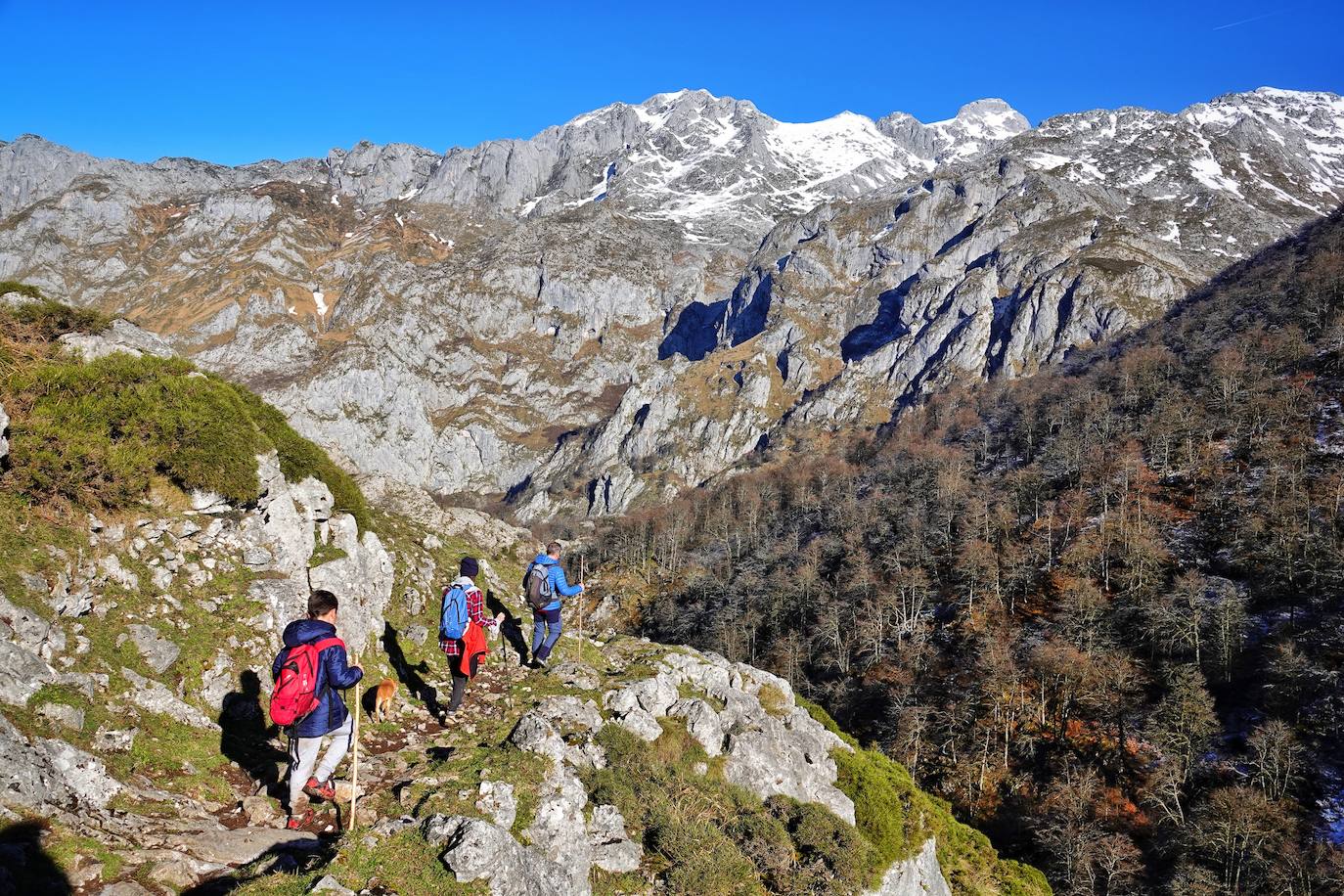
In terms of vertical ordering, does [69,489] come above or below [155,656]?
above

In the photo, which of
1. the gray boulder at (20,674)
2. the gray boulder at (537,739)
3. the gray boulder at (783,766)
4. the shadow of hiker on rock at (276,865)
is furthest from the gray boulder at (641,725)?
the gray boulder at (20,674)

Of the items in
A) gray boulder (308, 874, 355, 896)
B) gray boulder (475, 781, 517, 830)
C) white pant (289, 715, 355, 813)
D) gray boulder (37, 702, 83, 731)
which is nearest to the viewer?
gray boulder (308, 874, 355, 896)

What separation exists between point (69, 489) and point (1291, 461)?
127030mm

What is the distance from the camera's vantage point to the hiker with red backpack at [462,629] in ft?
47.0

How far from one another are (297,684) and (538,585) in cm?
738

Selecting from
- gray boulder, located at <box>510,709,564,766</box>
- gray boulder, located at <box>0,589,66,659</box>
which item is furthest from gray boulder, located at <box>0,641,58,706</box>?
gray boulder, located at <box>510,709,564,766</box>

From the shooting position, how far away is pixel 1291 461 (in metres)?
92.1

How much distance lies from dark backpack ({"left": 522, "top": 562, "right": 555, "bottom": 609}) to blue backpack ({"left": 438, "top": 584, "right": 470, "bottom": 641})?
2.33 meters

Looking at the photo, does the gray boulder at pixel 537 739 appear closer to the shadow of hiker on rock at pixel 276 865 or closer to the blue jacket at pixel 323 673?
the shadow of hiker on rock at pixel 276 865

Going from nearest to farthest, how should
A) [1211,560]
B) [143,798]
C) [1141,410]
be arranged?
[143,798] → [1211,560] → [1141,410]

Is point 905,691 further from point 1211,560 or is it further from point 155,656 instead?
point 155,656

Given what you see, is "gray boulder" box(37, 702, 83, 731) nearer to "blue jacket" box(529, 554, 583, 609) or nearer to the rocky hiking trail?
the rocky hiking trail

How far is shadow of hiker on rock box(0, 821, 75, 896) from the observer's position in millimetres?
7168

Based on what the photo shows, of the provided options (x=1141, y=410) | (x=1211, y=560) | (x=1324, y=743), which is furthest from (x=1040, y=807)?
(x=1141, y=410)
